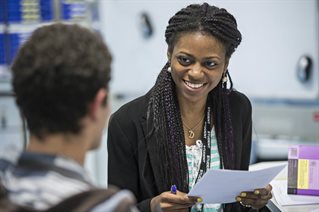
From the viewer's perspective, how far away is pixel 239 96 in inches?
65.2

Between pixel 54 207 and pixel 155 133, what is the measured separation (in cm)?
78

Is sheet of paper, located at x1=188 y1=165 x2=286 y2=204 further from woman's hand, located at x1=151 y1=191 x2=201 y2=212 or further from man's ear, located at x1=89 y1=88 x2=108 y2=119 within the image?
man's ear, located at x1=89 y1=88 x2=108 y2=119

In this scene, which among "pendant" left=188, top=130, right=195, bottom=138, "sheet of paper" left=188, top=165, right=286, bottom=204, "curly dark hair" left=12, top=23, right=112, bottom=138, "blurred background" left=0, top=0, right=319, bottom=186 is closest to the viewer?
"curly dark hair" left=12, top=23, right=112, bottom=138

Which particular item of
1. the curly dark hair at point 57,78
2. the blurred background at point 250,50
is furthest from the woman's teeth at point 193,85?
the blurred background at point 250,50

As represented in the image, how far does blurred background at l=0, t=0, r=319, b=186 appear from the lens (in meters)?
2.73

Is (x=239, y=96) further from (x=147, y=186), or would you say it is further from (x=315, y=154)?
(x=147, y=186)

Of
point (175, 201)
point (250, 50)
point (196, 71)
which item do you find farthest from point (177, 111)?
point (250, 50)

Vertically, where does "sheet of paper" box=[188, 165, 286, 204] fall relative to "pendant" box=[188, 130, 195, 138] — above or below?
below

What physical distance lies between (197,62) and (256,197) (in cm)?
44

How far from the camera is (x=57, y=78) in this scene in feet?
2.57

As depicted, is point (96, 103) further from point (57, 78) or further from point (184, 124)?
point (184, 124)

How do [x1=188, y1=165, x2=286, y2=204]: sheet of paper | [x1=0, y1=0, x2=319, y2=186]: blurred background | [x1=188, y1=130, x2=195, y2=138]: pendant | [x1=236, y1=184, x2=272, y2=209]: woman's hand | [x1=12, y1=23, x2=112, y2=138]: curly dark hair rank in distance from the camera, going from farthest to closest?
[x1=0, y1=0, x2=319, y2=186]: blurred background → [x1=188, y1=130, x2=195, y2=138]: pendant → [x1=236, y1=184, x2=272, y2=209]: woman's hand → [x1=188, y1=165, x2=286, y2=204]: sheet of paper → [x1=12, y1=23, x2=112, y2=138]: curly dark hair

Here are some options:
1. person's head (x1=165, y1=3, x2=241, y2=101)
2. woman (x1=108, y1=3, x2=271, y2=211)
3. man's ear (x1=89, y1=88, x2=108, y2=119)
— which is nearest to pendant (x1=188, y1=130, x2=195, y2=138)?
woman (x1=108, y1=3, x2=271, y2=211)

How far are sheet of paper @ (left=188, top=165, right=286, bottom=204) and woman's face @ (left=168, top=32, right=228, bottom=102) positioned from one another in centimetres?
32
